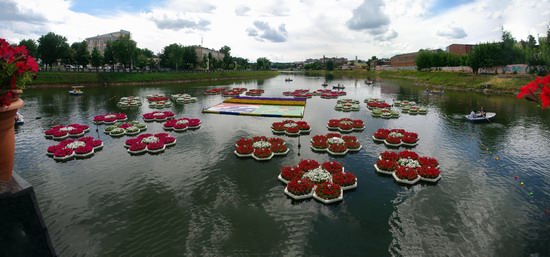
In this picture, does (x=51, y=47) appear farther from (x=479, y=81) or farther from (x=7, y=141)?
(x=479, y=81)

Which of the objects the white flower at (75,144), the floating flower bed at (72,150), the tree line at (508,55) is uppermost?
the tree line at (508,55)

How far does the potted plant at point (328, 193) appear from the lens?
20547mm

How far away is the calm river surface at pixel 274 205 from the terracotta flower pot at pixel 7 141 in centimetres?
885

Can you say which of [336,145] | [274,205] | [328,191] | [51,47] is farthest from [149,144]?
[51,47]

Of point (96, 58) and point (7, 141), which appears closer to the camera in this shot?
point (7, 141)

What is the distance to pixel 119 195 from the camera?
2153 cm

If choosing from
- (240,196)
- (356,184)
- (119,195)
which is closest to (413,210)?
(356,184)

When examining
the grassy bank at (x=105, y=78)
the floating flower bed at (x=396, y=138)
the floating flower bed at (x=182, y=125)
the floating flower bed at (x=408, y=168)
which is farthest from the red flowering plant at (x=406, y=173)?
the grassy bank at (x=105, y=78)

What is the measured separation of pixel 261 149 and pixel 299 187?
9.49m

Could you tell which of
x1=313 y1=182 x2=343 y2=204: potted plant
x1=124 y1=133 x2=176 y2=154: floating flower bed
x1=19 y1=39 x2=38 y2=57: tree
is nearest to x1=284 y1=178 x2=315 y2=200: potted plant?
x1=313 y1=182 x2=343 y2=204: potted plant

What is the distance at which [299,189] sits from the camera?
21.3 meters

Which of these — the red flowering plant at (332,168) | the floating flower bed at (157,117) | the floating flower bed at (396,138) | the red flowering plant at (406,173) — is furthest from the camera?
the floating flower bed at (157,117)

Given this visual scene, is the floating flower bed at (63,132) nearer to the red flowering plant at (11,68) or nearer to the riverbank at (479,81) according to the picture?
the red flowering plant at (11,68)

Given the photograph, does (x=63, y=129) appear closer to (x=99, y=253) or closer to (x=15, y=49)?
(x=99, y=253)
